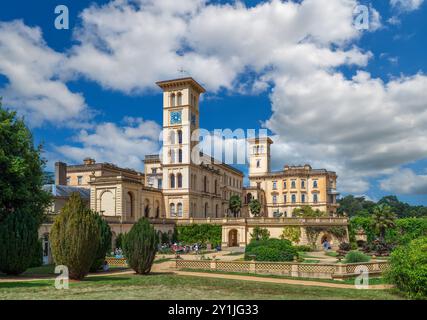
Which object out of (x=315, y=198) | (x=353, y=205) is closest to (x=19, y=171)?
(x=315, y=198)

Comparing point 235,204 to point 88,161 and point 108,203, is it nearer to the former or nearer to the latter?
point 88,161

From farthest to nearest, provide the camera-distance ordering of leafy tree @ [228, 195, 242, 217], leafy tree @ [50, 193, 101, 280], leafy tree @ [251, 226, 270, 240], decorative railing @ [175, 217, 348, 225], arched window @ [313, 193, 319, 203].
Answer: arched window @ [313, 193, 319, 203] → leafy tree @ [228, 195, 242, 217] → leafy tree @ [251, 226, 270, 240] → decorative railing @ [175, 217, 348, 225] → leafy tree @ [50, 193, 101, 280]

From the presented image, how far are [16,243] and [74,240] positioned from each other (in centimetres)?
516

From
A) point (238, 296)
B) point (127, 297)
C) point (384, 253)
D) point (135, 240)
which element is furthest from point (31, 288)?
point (384, 253)

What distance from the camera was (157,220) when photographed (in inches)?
2219

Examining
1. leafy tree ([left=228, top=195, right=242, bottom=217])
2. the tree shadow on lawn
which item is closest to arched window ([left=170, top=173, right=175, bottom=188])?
leafy tree ([left=228, top=195, right=242, bottom=217])

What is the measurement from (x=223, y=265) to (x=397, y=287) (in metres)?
12.5

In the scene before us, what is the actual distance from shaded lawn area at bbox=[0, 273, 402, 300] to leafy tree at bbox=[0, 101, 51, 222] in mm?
7566

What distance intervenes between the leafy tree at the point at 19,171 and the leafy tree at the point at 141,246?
22.5ft

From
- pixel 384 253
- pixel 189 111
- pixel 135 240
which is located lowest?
pixel 384 253

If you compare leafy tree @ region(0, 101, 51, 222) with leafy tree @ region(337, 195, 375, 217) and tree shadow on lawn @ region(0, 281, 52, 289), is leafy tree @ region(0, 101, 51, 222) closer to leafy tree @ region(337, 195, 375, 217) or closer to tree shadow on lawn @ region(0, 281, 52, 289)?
tree shadow on lawn @ region(0, 281, 52, 289)

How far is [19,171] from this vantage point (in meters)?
27.2

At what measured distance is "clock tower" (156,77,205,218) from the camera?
6294 cm

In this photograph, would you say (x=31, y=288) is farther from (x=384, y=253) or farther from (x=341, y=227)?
(x=341, y=227)
